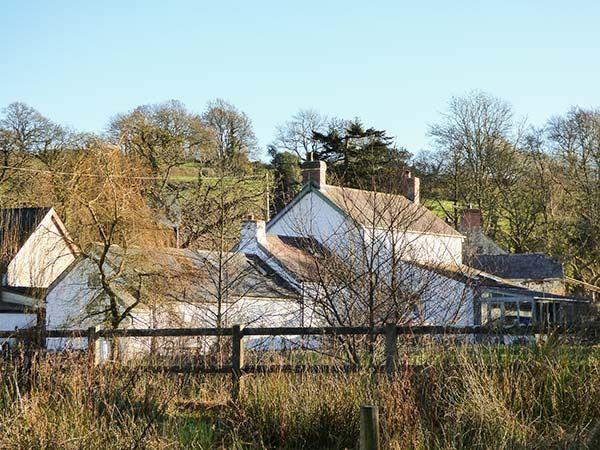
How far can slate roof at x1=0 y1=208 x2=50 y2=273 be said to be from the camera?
3847 centimetres

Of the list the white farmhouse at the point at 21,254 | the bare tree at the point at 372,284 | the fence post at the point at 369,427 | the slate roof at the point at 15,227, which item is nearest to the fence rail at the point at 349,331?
the bare tree at the point at 372,284

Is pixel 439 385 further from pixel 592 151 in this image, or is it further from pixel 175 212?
pixel 592 151

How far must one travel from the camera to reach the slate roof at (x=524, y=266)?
49438mm

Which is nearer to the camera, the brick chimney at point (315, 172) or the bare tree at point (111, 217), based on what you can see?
the bare tree at point (111, 217)

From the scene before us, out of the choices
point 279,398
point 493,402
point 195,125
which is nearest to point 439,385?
point 493,402

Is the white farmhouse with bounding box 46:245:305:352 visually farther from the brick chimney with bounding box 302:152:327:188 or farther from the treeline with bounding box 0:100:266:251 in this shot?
the brick chimney with bounding box 302:152:327:188

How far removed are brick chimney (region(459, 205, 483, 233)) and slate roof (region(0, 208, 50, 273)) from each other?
25.9 metres

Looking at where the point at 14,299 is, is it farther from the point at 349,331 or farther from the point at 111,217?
the point at 349,331

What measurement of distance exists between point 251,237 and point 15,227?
35.4 ft

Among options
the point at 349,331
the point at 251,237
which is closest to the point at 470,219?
the point at 251,237

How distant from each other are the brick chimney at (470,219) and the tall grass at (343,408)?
4468 centimetres

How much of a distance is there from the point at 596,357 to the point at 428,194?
46687 millimetres

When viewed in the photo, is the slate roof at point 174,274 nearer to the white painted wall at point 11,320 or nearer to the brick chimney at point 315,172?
the white painted wall at point 11,320

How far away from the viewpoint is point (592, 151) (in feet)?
164
